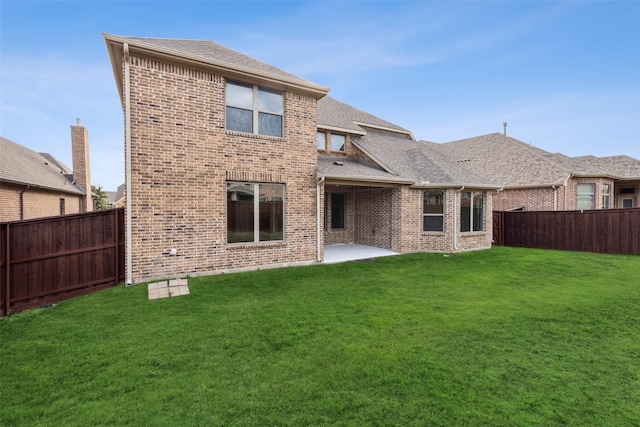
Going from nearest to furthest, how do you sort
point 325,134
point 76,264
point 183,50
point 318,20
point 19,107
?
point 76,264
point 183,50
point 325,134
point 318,20
point 19,107

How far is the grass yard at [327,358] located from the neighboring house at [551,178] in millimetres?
11418

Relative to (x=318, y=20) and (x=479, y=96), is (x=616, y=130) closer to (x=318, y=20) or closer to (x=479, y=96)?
(x=479, y=96)

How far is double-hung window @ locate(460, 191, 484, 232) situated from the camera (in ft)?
41.5

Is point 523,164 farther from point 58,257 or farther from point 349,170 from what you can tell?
point 58,257

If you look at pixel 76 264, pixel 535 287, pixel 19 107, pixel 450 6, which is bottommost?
pixel 535 287

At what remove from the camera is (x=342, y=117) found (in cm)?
1512

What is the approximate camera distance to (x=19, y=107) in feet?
59.0

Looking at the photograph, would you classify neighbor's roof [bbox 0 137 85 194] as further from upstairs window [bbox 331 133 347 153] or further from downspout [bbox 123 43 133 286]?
upstairs window [bbox 331 133 347 153]

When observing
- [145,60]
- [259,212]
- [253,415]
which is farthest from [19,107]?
[253,415]

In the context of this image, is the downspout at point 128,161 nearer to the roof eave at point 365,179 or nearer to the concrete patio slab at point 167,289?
the concrete patio slab at point 167,289

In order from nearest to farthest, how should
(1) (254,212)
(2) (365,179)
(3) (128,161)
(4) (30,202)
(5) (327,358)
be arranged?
1. (5) (327,358)
2. (3) (128,161)
3. (1) (254,212)
4. (2) (365,179)
5. (4) (30,202)

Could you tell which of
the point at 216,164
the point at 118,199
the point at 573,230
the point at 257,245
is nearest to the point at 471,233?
the point at 573,230

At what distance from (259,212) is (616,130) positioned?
34.8 meters

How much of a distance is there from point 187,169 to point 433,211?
981 cm
